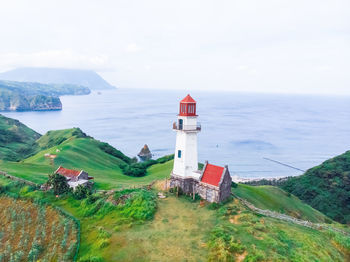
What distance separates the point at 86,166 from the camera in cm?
5544

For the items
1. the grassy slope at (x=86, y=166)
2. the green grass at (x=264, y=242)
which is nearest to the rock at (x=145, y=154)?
the grassy slope at (x=86, y=166)

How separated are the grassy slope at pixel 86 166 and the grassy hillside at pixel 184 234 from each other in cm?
1017

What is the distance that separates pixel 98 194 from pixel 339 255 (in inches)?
1032

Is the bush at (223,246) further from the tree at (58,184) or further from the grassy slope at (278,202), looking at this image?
the grassy slope at (278,202)

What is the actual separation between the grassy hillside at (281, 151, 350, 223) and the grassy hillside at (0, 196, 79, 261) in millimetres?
57613

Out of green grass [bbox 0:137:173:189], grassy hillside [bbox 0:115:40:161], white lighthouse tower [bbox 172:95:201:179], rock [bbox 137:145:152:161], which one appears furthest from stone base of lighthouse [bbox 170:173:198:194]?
rock [bbox 137:145:152:161]

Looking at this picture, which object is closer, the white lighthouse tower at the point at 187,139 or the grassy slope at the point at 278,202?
the white lighthouse tower at the point at 187,139

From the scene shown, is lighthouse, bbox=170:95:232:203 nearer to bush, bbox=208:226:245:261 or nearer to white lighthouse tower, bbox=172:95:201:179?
white lighthouse tower, bbox=172:95:201:179

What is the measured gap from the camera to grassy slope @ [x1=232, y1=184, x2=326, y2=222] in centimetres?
4444

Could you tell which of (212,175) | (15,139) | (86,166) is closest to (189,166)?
(212,175)

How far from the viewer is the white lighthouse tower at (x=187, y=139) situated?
106 ft

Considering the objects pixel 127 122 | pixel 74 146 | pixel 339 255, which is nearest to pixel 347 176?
pixel 339 255

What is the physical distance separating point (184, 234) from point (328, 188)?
60.2 meters

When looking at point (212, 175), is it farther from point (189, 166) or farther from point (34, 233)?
point (34, 233)
